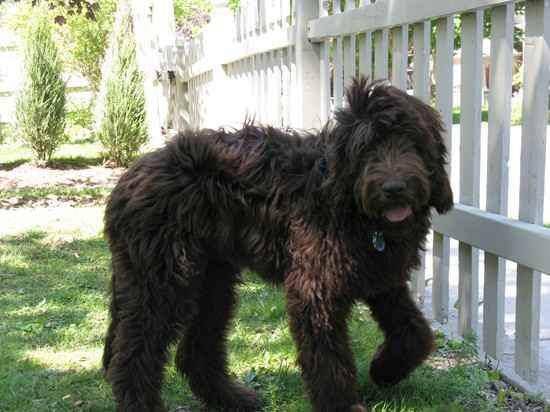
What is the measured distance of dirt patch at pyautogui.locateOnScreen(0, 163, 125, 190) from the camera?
11547 millimetres

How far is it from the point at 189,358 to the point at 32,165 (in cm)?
1031

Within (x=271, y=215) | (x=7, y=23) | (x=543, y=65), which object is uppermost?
(x=7, y=23)

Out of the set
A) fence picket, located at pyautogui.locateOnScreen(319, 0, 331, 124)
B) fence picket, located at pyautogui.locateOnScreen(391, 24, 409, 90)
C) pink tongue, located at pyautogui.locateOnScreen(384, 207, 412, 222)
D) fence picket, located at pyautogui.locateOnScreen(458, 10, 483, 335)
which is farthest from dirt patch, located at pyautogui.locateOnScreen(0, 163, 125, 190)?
pink tongue, located at pyautogui.locateOnScreen(384, 207, 412, 222)

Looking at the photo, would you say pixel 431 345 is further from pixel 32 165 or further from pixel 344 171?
pixel 32 165

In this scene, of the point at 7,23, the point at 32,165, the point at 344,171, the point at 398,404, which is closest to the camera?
the point at 344,171

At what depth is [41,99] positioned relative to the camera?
13.2 metres

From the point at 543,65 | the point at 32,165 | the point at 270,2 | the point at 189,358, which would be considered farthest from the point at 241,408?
the point at 32,165

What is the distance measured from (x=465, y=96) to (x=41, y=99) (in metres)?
10.4

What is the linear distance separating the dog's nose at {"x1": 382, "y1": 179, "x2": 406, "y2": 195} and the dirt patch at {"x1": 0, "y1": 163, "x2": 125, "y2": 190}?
891 centimetres

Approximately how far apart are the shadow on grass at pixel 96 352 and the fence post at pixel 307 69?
1.39 metres

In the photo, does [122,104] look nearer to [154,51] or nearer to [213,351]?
[154,51]

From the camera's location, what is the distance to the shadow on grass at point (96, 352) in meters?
3.87

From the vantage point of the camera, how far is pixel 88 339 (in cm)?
491

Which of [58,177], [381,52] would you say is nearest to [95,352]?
[381,52]
